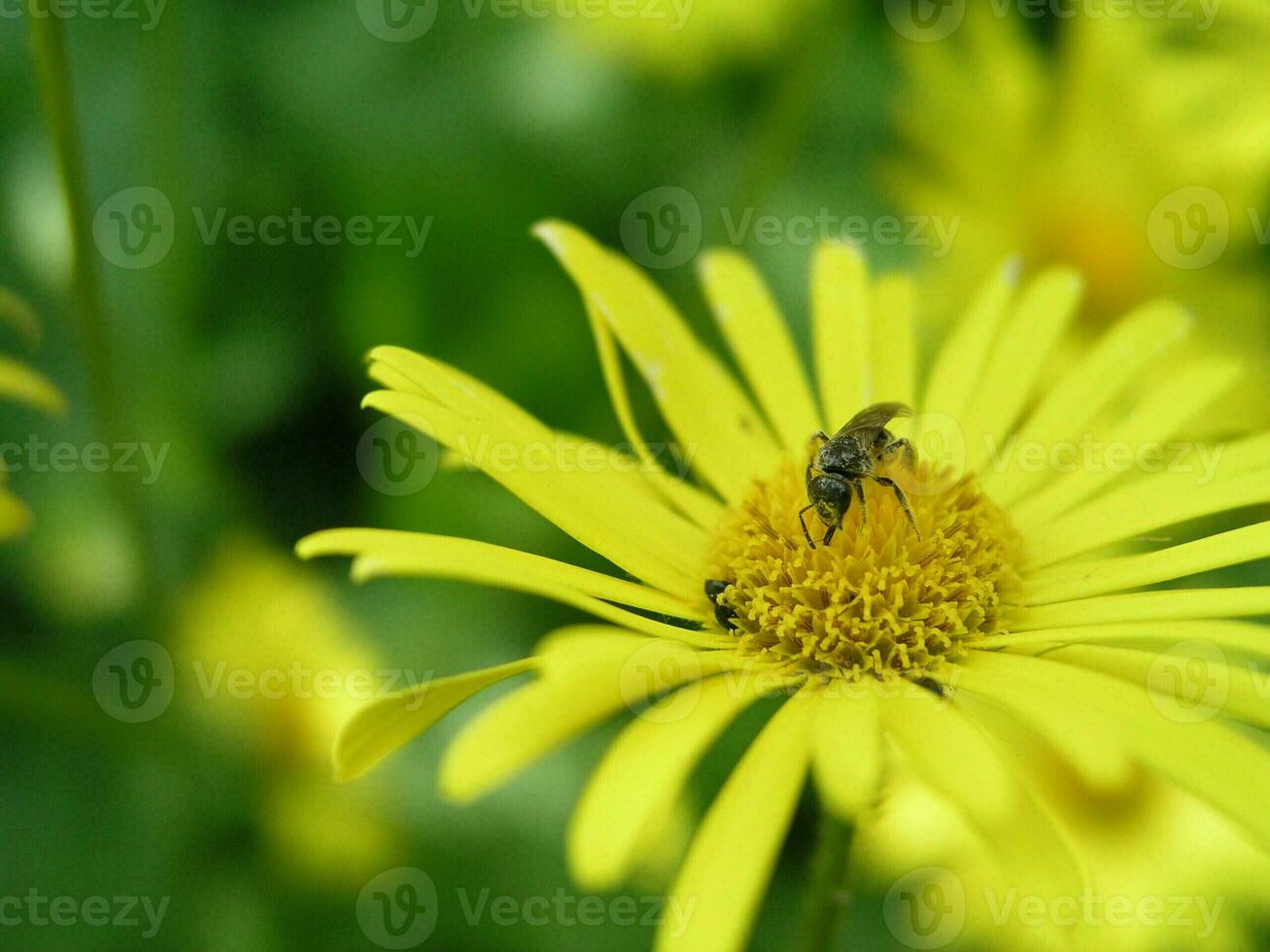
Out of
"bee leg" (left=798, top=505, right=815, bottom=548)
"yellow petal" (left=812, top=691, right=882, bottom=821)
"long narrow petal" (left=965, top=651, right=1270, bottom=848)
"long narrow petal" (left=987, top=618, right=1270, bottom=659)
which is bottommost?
"long narrow petal" (left=965, top=651, right=1270, bottom=848)

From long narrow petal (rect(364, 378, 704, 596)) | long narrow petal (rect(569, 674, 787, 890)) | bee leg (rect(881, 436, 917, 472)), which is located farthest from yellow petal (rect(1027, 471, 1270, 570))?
long narrow petal (rect(569, 674, 787, 890))

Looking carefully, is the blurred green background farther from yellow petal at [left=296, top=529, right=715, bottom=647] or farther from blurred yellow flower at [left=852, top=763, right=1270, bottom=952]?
yellow petal at [left=296, top=529, right=715, bottom=647]

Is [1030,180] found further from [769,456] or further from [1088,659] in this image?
[1088,659]

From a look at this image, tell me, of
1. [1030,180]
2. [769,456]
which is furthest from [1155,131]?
[769,456]

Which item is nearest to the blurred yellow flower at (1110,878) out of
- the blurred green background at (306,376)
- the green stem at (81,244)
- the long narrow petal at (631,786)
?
the blurred green background at (306,376)

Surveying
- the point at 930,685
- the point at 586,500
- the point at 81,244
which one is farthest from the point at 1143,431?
the point at 81,244
